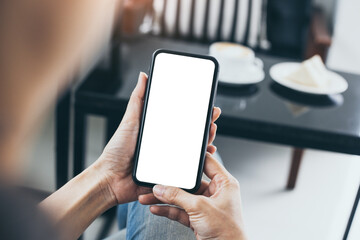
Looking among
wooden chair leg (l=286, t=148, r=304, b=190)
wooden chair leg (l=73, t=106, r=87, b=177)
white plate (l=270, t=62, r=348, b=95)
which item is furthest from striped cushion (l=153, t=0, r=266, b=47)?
wooden chair leg (l=73, t=106, r=87, b=177)

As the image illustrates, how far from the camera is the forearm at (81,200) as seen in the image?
486mm

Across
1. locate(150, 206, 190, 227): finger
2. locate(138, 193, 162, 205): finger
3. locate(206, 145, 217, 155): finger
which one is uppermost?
locate(206, 145, 217, 155): finger

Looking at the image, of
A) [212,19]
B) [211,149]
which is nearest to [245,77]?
[211,149]

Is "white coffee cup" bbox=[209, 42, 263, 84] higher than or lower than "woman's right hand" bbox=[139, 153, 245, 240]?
higher

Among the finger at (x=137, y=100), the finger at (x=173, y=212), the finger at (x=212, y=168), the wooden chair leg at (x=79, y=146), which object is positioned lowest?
the wooden chair leg at (x=79, y=146)

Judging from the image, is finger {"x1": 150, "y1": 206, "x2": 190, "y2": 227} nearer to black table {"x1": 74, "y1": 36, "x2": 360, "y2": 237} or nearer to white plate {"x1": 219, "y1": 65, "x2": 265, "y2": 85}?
black table {"x1": 74, "y1": 36, "x2": 360, "y2": 237}

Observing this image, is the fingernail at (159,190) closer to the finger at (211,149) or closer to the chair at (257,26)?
the finger at (211,149)

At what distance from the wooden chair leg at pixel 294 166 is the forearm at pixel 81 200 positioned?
851 millimetres

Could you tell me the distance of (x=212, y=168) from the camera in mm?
535

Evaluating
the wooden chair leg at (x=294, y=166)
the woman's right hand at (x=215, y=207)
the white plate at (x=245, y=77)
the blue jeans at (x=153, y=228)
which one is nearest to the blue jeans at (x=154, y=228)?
the blue jeans at (x=153, y=228)

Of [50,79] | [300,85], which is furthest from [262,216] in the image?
[50,79]

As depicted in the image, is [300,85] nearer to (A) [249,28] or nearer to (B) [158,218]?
(B) [158,218]

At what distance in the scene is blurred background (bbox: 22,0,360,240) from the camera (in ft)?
2.51

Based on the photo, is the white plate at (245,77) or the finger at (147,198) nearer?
the finger at (147,198)
